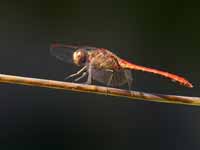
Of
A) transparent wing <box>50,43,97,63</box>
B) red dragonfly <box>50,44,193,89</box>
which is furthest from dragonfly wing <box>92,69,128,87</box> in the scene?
transparent wing <box>50,43,97,63</box>

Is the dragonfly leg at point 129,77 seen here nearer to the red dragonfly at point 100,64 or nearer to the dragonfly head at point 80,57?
the red dragonfly at point 100,64

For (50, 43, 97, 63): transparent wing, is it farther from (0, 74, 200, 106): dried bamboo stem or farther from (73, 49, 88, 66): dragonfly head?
(0, 74, 200, 106): dried bamboo stem

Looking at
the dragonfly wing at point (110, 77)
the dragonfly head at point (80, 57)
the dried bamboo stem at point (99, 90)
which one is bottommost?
the dried bamboo stem at point (99, 90)

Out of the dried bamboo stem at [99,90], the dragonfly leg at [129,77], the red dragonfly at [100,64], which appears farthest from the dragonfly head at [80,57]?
the dragonfly leg at [129,77]

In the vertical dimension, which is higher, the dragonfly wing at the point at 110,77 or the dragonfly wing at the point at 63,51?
the dragonfly wing at the point at 63,51
